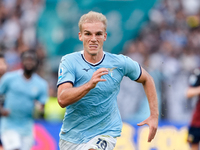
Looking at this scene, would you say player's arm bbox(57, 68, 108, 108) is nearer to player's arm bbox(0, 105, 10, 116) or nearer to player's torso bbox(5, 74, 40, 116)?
player's arm bbox(0, 105, 10, 116)

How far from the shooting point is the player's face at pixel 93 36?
4773 millimetres

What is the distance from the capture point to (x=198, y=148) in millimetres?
8234

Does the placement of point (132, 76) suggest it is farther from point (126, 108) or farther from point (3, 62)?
point (126, 108)

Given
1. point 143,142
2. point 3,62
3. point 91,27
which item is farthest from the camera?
point 143,142

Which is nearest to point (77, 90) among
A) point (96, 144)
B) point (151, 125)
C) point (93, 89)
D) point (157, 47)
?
point (93, 89)

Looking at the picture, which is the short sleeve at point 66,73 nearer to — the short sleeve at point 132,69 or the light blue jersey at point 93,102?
the light blue jersey at point 93,102

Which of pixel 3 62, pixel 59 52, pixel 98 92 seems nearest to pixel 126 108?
pixel 3 62

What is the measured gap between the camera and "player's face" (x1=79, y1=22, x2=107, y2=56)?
4773 millimetres

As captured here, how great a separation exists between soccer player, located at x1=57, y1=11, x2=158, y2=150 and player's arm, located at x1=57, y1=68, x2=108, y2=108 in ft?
0.62

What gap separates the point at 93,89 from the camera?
489cm

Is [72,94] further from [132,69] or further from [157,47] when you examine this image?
[157,47]

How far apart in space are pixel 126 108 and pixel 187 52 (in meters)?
3.92

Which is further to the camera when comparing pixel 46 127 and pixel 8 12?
pixel 8 12

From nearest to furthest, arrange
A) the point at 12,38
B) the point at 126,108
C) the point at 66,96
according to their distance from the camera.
A: the point at 66,96 < the point at 126,108 < the point at 12,38
